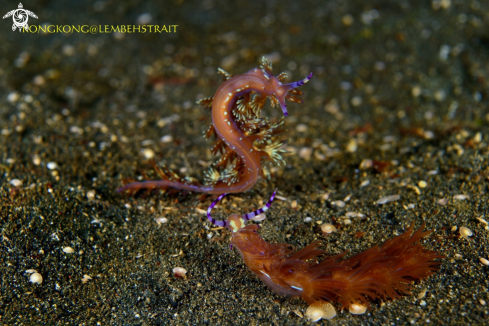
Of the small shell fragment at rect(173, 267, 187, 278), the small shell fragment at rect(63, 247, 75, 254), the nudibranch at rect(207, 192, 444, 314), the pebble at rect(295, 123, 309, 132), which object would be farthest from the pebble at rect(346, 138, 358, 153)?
the small shell fragment at rect(63, 247, 75, 254)

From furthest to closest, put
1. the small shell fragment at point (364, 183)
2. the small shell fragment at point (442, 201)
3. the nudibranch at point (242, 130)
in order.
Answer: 1. the small shell fragment at point (364, 183)
2. the small shell fragment at point (442, 201)
3. the nudibranch at point (242, 130)

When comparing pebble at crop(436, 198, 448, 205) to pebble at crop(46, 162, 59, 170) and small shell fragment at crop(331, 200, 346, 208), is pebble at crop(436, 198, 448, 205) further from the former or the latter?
pebble at crop(46, 162, 59, 170)

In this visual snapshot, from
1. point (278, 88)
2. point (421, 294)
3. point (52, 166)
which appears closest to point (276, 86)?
point (278, 88)

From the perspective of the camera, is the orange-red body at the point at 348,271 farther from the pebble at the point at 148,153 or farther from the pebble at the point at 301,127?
the pebble at the point at 301,127

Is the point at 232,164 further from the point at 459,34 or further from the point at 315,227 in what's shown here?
the point at 459,34

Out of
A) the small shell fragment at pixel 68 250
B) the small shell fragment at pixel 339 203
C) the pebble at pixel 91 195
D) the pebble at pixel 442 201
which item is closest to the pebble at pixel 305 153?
the small shell fragment at pixel 339 203

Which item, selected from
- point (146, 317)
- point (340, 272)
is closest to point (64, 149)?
point (146, 317)
